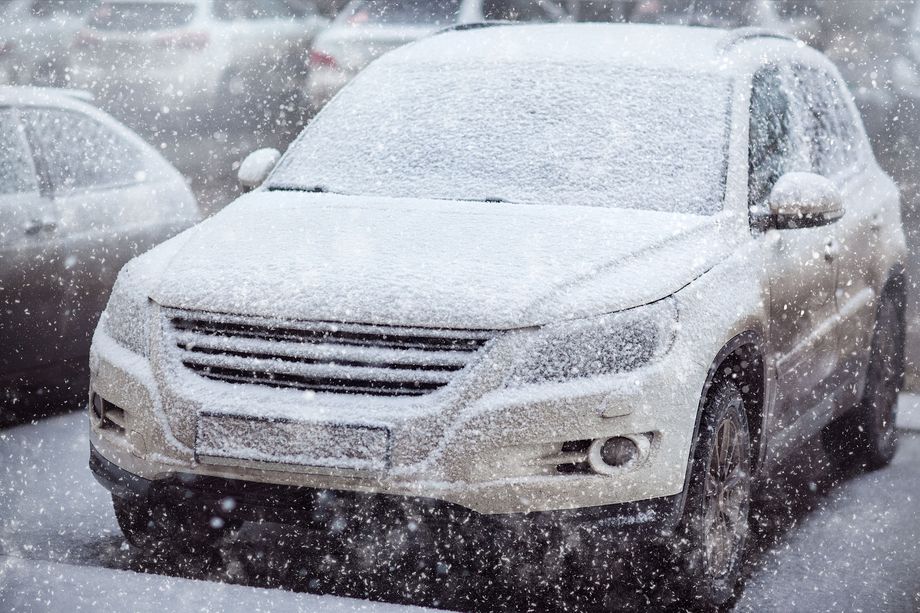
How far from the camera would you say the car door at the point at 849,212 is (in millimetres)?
5848

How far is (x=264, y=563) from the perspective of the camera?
191 inches

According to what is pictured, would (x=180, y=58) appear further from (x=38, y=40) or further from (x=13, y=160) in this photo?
(x=13, y=160)

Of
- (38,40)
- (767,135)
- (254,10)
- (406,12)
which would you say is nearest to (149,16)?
(254,10)

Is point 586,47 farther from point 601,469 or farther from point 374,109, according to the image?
point 601,469

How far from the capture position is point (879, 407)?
665 cm

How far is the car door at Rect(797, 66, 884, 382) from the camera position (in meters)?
5.85

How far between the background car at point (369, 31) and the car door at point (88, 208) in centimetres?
632

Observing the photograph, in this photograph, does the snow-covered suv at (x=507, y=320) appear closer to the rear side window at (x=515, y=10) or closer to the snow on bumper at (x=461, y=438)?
the snow on bumper at (x=461, y=438)

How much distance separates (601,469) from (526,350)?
1.27 feet

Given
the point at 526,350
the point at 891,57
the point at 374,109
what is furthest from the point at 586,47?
the point at 891,57

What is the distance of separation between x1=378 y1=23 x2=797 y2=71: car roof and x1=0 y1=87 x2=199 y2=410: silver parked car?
1.89 metres

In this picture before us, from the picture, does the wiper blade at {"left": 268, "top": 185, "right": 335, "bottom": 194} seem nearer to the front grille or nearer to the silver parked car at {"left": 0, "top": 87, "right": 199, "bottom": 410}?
the front grille

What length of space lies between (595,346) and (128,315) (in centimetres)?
146

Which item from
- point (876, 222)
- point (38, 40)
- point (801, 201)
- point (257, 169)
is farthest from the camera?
point (38, 40)
